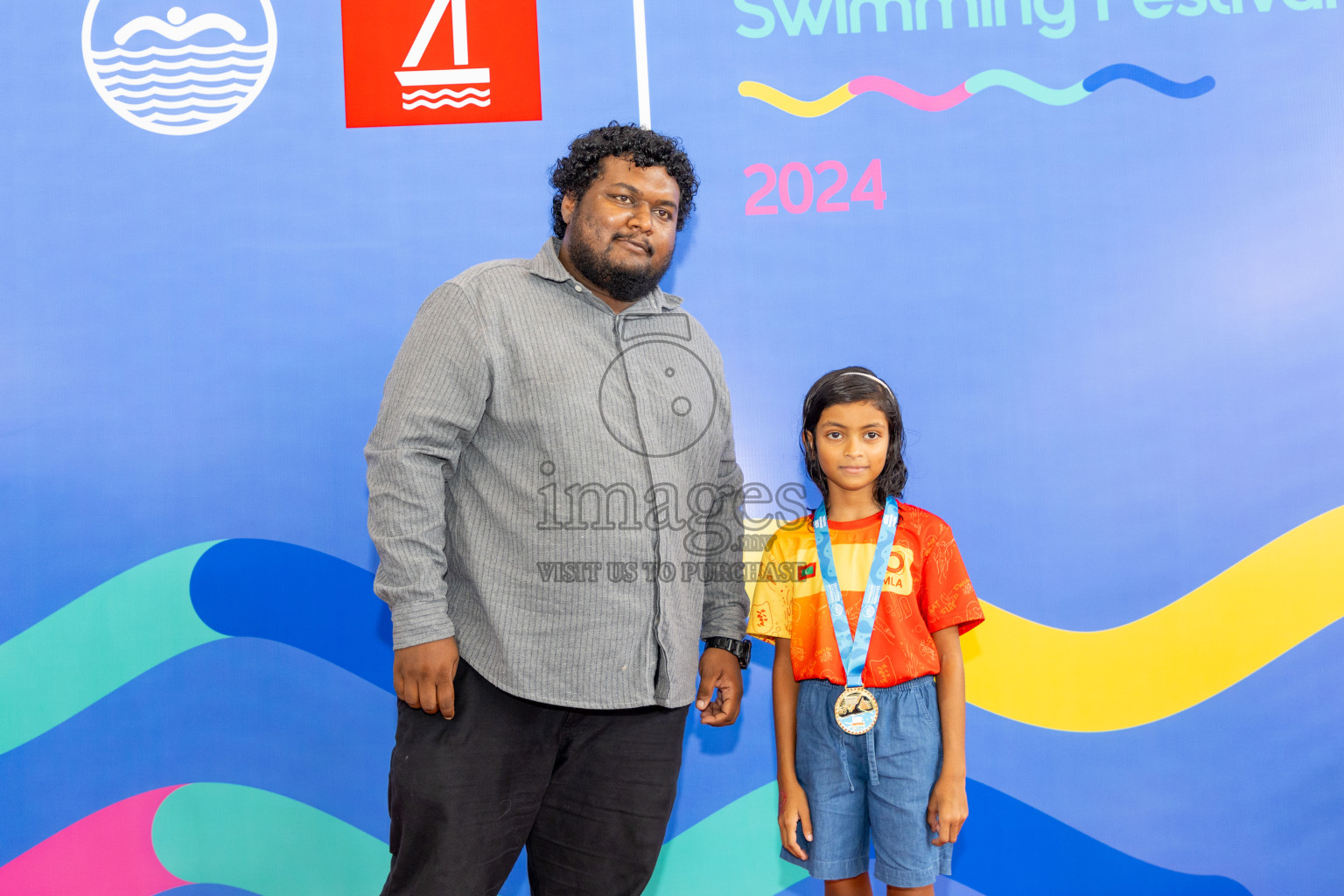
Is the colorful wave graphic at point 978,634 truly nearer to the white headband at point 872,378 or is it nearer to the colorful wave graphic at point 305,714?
the colorful wave graphic at point 305,714

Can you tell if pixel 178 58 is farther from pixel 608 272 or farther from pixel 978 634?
pixel 978 634

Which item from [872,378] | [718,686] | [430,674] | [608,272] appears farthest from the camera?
[872,378]

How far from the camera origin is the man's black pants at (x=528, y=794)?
1436mm

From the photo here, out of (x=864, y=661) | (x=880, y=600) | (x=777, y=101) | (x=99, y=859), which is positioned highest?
(x=777, y=101)

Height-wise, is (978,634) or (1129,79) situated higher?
(1129,79)

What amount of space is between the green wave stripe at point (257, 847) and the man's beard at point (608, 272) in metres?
1.56

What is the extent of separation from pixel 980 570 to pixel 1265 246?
113 cm

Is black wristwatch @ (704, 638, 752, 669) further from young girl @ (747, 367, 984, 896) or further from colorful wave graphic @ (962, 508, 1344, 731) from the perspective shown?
colorful wave graphic @ (962, 508, 1344, 731)

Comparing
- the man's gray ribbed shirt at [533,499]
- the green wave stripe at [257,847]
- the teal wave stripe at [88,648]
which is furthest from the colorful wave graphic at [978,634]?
the man's gray ribbed shirt at [533,499]

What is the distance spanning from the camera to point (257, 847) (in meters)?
2.20

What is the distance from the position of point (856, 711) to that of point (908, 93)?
1566mm

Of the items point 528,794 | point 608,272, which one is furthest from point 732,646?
point 608,272

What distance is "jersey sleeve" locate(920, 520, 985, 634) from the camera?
1.73 metres

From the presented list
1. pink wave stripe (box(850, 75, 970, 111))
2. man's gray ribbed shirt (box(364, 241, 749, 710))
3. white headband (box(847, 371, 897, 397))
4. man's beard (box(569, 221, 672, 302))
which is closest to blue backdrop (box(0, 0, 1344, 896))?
pink wave stripe (box(850, 75, 970, 111))
